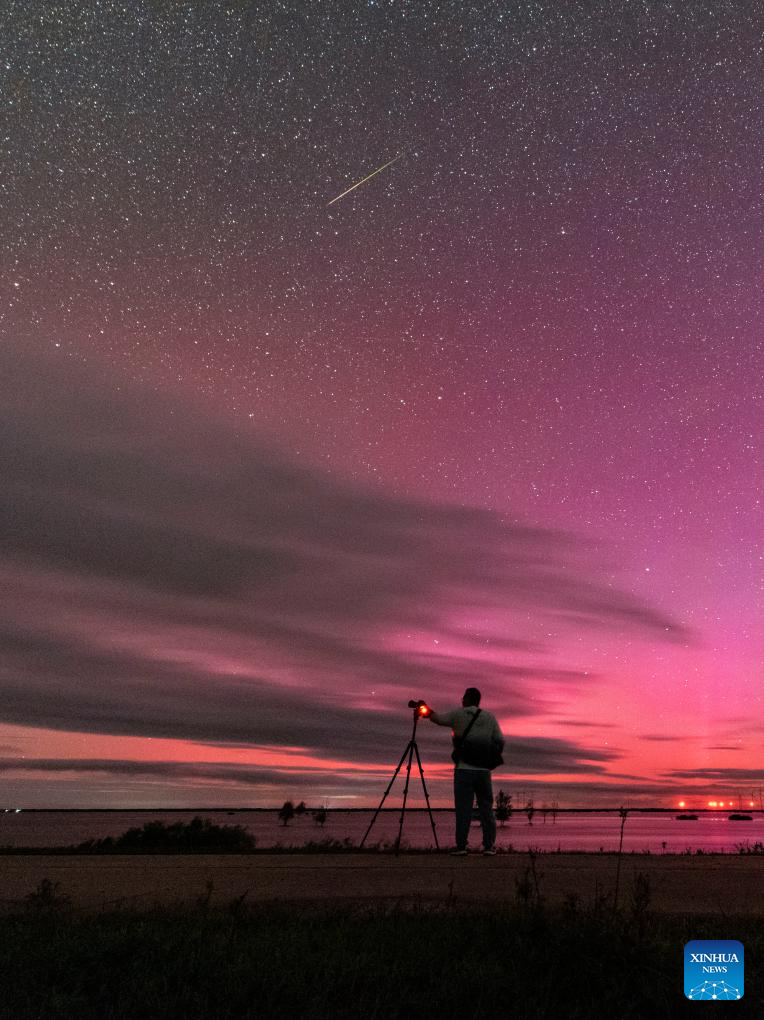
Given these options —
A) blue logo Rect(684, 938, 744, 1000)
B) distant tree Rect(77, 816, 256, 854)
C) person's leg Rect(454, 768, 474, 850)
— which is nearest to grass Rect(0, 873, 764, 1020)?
blue logo Rect(684, 938, 744, 1000)

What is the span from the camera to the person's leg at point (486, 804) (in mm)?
11109

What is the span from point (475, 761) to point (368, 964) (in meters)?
6.57

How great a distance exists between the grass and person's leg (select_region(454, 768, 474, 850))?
5010 mm

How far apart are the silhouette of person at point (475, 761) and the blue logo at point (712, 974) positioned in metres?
6.64

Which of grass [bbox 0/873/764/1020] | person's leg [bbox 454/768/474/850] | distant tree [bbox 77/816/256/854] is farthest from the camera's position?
distant tree [bbox 77/816/256/854]

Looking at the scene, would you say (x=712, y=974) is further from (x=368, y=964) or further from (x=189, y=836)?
(x=189, y=836)

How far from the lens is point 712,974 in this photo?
4.50 meters

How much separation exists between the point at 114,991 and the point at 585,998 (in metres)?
2.48

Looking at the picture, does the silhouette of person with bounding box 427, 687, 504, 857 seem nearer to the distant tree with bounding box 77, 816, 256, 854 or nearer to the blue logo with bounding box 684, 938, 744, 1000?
the blue logo with bounding box 684, 938, 744, 1000

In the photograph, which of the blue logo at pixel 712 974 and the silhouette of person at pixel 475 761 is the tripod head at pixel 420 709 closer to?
the silhouette of person at pixel 475 761

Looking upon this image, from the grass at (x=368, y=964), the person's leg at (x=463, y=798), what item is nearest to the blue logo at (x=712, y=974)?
the grass at (x=368, y=964)

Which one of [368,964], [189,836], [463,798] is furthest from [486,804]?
[189,836]

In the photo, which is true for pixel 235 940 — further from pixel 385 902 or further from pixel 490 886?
pixel 490 886

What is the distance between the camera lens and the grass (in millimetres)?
4391
